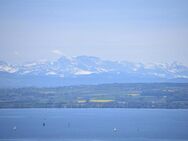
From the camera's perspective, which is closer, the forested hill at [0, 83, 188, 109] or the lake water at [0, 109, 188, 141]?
the lake water at [0, 109, 188, 141]

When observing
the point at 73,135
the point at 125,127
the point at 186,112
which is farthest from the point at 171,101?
the point at 73,135

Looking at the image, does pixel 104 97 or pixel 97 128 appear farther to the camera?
pixel 104 97

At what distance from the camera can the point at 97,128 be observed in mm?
75500

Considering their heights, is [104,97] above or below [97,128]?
above

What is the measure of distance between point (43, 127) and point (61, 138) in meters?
16.3

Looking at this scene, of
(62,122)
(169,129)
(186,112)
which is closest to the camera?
(169,129)

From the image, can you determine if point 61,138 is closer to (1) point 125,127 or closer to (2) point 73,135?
(2) point 73,135

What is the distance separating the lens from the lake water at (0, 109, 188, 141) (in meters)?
64.5

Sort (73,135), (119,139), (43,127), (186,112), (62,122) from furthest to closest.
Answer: (186,112)
(62,122)
(43,127)
(73,135)
(119,139)

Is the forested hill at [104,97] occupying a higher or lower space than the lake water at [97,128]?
higher

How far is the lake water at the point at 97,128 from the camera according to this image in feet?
212

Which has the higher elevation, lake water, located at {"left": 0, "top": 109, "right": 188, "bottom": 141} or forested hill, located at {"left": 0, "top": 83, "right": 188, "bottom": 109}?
forested hill, located at {"left": 0, "top": 83, "right": 188, "bottom": 109}

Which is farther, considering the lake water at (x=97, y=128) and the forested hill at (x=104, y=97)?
the forested hill at (x=104, y=97)

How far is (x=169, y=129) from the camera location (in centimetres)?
7394
